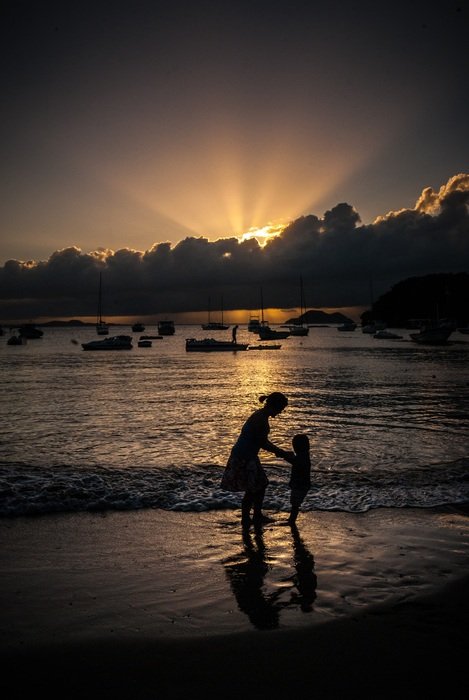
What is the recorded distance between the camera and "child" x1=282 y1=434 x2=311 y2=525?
710cm

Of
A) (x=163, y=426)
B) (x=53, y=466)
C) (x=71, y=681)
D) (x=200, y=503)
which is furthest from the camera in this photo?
(x=163, y=426)

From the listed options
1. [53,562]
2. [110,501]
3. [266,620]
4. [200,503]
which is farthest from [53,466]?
[266,620]

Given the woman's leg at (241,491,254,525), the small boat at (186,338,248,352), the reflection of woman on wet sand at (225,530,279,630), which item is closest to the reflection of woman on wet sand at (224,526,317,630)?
the reflection of woman on wet sand at (225,530,279,630)

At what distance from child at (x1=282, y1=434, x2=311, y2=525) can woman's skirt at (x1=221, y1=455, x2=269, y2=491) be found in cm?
46

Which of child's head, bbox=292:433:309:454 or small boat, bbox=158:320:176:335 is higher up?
small boat, bbox=158:320:176:335

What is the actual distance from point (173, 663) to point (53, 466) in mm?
8323

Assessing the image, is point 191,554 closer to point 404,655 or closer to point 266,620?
point 266,620

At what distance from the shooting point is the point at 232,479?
7.03 metres

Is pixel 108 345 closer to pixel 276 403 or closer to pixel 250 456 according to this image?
pixel 250 456

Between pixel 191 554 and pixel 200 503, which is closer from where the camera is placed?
pixel 191 554

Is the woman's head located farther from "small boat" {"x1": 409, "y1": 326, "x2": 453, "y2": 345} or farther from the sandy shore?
"small boat" {"x1": 409, "y1": 326, "x2": 453, "y2": 345}

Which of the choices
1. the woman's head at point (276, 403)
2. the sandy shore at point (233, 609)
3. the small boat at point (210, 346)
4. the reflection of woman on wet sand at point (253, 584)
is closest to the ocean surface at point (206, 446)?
the sandy shore at point (233, 609)

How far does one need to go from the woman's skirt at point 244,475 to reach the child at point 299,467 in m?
0.46

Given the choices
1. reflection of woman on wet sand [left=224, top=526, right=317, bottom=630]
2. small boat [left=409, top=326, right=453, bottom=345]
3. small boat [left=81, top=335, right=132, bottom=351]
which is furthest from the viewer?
small boat [left=409, top=326, right=453, bottom=345]
